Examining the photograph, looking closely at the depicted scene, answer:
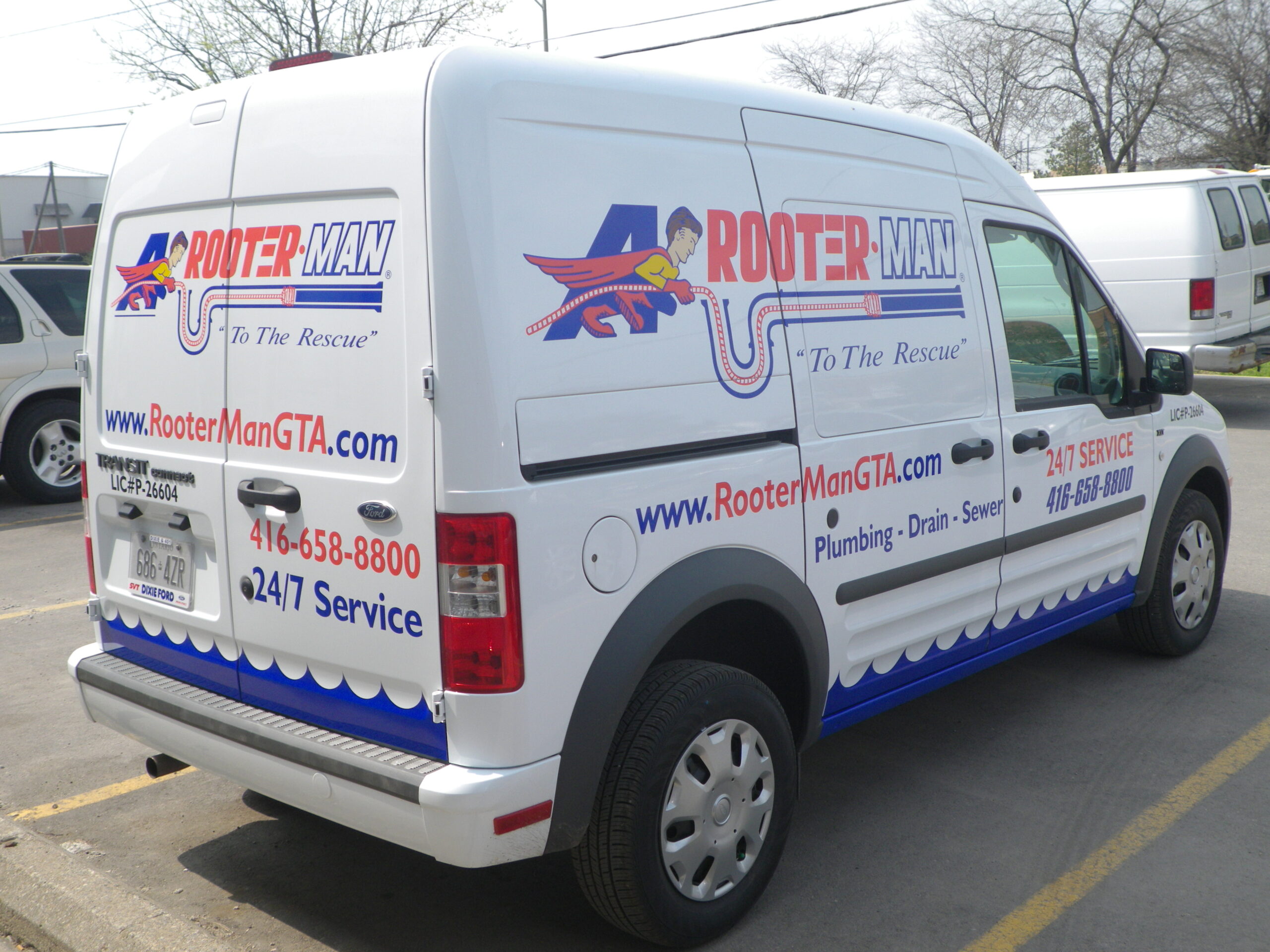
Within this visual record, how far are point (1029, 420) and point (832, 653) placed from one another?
1252 millimetres

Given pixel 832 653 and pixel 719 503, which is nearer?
pixel 719 503

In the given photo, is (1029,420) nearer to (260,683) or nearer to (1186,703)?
(1186,703)

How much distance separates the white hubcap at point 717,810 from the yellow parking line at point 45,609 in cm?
448

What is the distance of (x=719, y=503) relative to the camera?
114 inches

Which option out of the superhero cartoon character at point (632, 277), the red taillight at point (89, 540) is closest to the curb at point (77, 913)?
the red taillight at point (89, 540)

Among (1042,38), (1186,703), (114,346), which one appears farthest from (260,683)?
(1042,38)

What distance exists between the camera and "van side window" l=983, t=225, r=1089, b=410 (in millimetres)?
3932

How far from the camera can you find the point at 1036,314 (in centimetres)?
411

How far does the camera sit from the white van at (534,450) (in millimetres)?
2457

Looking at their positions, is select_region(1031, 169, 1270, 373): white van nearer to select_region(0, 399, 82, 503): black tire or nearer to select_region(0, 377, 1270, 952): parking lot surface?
select_region(0, 377, 1270, 952): parking lot surface

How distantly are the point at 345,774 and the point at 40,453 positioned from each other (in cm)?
801

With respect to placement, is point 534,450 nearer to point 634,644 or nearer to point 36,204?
point 634,644

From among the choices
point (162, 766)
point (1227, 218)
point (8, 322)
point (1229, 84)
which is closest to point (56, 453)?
point (8, 322)

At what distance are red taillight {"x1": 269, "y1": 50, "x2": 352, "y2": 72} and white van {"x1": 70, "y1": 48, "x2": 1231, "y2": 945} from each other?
5cm
